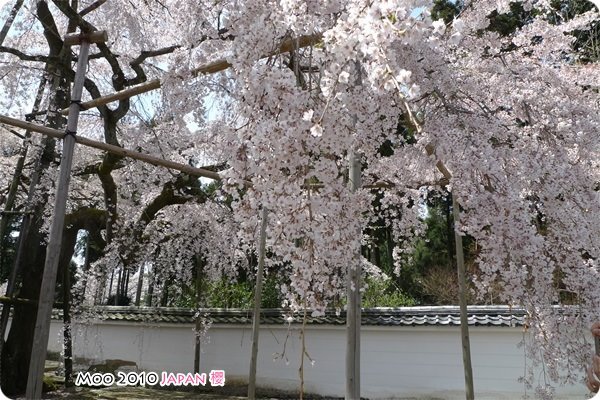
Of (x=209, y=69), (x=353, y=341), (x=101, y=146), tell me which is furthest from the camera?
(x=101, y=146)

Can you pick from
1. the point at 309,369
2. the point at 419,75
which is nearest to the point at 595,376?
the point at 419,75

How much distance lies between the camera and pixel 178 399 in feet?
23.4

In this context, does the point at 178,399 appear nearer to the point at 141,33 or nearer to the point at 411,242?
the point at 411,242

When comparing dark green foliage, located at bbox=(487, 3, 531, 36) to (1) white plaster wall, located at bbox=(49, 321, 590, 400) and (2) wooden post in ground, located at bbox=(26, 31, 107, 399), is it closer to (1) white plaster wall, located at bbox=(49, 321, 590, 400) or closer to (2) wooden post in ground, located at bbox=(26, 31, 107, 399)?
(1) white plaster wall, located at bbox=(49, 321, 590, 400)

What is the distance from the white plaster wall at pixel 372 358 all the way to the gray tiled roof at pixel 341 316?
0.43ft

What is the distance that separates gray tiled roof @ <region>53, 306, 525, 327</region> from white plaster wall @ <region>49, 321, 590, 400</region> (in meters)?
0.13

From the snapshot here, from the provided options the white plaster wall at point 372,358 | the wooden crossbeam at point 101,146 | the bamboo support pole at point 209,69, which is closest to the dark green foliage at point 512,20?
the white plaster wall at point 372,358

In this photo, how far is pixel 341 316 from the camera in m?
7.48

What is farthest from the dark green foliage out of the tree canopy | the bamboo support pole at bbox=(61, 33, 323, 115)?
the bamboo support pole at bbox=(61, 33, 323, 115)

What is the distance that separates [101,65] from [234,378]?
6.00 metres

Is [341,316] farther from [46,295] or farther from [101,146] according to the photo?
[46,295]

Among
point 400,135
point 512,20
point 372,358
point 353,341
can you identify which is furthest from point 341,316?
point 512,20

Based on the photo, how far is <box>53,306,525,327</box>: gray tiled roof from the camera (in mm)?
6258

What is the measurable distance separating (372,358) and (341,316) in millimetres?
792
